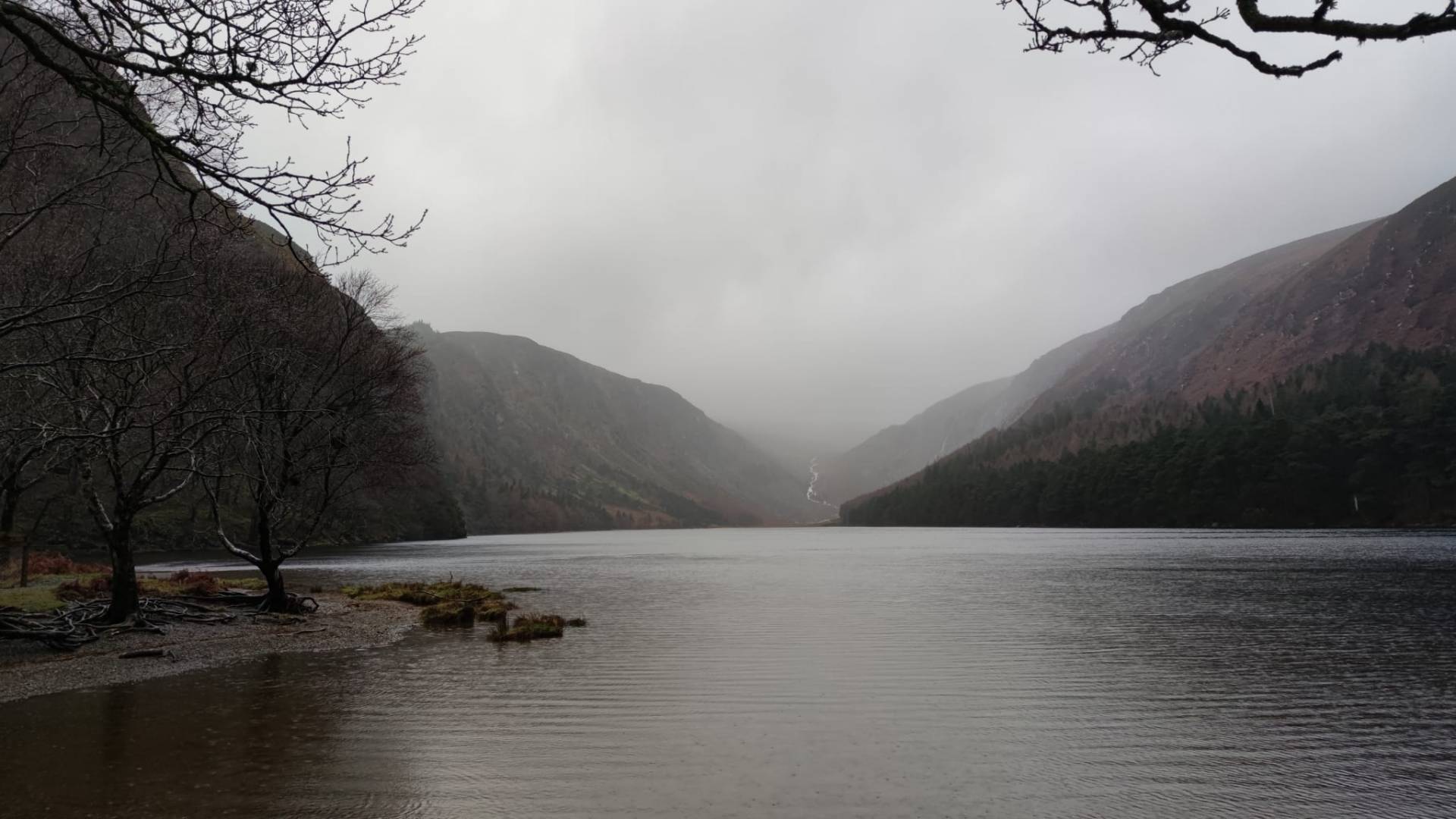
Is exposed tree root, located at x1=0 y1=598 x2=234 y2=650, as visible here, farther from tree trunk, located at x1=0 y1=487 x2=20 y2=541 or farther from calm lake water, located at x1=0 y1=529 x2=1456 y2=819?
tree trunk, located at x1=0 y1=487 x2=20 y2=541

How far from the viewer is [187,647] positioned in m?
20.6

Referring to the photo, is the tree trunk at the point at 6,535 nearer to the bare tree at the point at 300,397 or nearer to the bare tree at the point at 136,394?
the bare tree at the point at 300,397

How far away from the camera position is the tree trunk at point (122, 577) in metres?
20.5

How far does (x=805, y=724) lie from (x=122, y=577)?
62.8 feet

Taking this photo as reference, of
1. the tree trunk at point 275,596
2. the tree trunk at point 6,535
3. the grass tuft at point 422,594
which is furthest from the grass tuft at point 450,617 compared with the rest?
the tree trunk at point 6,535

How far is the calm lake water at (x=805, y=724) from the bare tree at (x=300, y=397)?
22.2ft

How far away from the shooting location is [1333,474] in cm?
12125

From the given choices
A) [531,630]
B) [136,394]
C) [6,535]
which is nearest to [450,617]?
[531,630]

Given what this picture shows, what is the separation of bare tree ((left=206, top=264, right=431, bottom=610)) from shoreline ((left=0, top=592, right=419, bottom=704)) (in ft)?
7.81

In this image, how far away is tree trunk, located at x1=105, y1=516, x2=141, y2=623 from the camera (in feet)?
67.4

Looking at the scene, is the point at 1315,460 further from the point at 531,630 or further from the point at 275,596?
the point at 275,596

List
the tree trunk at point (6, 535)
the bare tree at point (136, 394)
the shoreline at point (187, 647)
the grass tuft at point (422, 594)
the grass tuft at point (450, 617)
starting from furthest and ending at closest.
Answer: the grass tuft at point (422, 594), the tree trunk at point (6, 535), the grass tuft at point (450, 617), the bare tree at point (136, 394), the shoreline at point (187, 647)

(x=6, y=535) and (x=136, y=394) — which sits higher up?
(x=136, y=394)

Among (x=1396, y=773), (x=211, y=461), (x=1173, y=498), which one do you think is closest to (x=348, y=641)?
(x=211, y=461)
